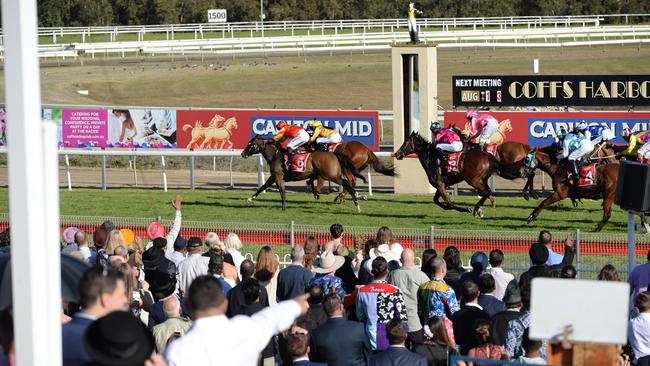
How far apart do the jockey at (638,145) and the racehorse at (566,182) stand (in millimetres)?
489

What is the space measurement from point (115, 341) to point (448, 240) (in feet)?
34.8

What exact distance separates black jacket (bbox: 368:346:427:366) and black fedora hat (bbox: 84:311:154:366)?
8.58ft

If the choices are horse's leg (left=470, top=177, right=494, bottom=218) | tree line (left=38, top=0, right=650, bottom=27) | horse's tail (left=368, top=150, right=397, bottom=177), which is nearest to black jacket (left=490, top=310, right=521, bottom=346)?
horse's leg (left=470, top=177, right=494, bottom=218)

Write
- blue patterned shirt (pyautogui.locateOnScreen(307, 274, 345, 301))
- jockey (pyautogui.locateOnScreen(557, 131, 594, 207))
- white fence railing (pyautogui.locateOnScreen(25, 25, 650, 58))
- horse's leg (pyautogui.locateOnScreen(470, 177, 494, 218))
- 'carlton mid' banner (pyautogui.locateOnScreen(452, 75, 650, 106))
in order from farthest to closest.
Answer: white fence railing (pyautogui.locateOnScreen(25, 25, 650, 58)), 'carlton mid' banner (pyautogui.locateOnScreen(452, 75, 650, 106)), horse's leg (pyautogui.locateOnScreen(470, 177, 494, 218)), jockey (pyautogui.locateOnScreen(557, 131, 594, 207)), blue patterned shirt (pyautogui.locateOnScreen(307, 274, 345, 301))

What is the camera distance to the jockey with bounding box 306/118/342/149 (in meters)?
22.2

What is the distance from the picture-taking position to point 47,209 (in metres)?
4.38

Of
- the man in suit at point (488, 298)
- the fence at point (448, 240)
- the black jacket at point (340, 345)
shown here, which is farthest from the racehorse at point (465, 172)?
the black jacket at point (340, 345)

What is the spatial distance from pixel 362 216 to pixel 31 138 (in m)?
16.3

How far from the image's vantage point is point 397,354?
285 inches

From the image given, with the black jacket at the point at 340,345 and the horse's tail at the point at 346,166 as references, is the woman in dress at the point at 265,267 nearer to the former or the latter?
the black jacket at the point at 340,345

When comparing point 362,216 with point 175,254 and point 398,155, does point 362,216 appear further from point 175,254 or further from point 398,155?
point 175,254

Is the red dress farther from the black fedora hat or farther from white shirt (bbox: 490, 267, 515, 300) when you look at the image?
the black fedora hat

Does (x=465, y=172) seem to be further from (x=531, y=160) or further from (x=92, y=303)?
(x=92, y=303)

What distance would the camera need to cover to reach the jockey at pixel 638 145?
18.3 meters
